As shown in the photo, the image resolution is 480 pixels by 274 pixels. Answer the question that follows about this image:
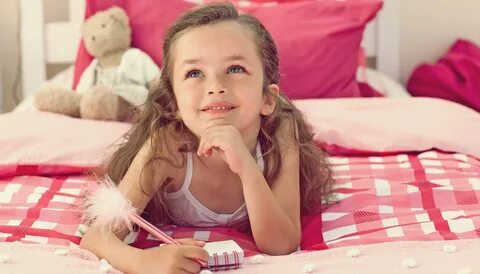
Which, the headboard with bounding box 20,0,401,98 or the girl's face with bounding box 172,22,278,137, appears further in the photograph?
the headboard with bounding box 20,0,401,98

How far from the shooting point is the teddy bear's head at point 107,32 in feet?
6.83

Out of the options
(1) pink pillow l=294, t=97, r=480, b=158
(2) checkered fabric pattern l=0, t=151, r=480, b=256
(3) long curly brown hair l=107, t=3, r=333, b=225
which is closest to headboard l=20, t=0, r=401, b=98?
(1) pink pillow l=294, t=97, r=480, b=158

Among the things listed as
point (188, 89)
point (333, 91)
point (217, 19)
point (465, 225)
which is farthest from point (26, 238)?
point (333, 91)

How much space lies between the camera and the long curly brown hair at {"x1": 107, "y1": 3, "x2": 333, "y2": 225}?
49.6 inches

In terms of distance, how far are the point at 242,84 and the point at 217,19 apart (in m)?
0.13

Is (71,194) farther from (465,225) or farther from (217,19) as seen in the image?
(465,225)

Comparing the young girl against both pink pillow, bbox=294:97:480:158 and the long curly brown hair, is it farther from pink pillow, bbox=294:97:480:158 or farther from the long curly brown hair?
pink pillow, bbox=294:97:480:158

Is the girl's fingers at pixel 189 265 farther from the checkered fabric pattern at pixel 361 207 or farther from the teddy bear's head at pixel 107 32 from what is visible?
the teddy bear's head at pixel 107 32

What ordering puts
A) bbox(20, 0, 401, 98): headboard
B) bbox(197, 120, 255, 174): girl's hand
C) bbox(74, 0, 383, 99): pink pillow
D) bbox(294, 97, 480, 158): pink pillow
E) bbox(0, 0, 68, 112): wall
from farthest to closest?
1. bbox(0, 0, 68, 112): wall
2. bbox(20, 0, 401, 98): headboard
3. bbox(74, 0, 383, 99): pink pillow
4. bbox(294, 97, 480, 158): pink pillow
5. bbox(197, 120, 255, 174): girl's hand

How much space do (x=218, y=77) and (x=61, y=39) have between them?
1368 mm

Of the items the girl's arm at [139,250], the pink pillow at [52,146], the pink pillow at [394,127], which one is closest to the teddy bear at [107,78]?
the pink pillow at [52,146]

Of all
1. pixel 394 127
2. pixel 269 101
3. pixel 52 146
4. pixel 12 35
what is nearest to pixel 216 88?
pixel 269 101

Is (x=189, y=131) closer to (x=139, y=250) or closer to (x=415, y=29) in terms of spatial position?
(x=139, y=250)

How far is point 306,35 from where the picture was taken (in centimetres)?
210
